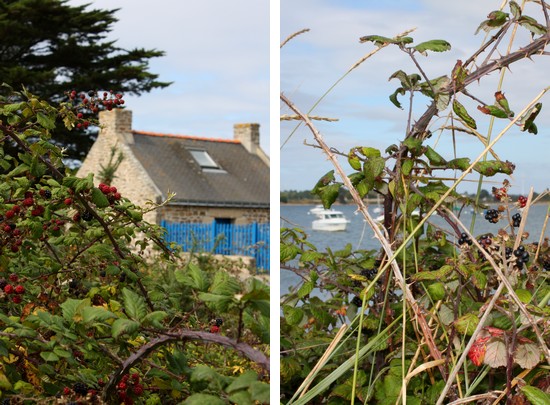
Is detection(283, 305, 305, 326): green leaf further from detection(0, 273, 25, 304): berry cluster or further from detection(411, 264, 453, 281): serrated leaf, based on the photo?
detection(0, 273, 25, 304): berry cluster

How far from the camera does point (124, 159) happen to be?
19109mm

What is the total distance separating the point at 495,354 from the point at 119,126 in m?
18.9

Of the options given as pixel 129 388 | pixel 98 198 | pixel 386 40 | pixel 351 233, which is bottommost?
pixel 129 388

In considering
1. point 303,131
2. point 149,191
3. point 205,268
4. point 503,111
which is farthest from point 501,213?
point 149,191

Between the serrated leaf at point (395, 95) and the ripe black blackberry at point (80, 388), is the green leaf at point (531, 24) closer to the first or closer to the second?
the serrated leaf at point (395, 95)

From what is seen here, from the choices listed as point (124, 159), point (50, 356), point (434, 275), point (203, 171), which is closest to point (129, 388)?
point (50, 356)

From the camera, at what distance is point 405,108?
1.86 meters

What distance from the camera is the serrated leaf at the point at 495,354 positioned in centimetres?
142

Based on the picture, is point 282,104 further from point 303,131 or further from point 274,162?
point 274,162

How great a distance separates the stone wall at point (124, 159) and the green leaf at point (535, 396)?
17.4m

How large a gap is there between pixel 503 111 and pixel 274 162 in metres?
0.53

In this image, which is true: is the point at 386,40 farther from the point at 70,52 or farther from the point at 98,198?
the point at 70,52

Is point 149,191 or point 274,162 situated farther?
point 149,191

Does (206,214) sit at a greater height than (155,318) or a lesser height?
lesser
